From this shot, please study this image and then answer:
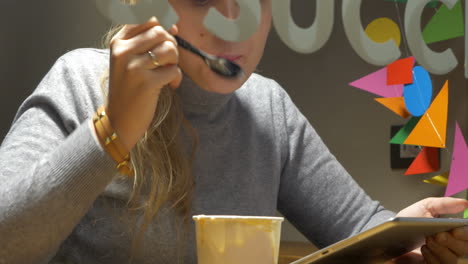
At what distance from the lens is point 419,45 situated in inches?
33.1

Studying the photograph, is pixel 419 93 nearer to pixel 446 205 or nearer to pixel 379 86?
pixel 379 86

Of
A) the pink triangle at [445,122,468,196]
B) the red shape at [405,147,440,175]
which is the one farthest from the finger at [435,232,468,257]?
the red shape at [405,147,440,175]

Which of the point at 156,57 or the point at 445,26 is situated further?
the point at 445,26

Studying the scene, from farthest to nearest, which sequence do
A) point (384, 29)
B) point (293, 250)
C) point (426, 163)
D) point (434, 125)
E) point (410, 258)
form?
1. point (293, 250)
2. point (426, 163)
3. point (434, 125)
4. point (384, 29)
5. point (410, 258)

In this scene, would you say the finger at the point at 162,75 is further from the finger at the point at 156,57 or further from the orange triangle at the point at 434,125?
the orange triangle at the point at 434,125

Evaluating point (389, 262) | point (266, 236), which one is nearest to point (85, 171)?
point (266, 236)

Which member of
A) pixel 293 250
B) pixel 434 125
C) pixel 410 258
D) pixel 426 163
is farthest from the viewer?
pixel 293 250

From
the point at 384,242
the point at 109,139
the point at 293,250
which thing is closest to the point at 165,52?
the point at 109,139

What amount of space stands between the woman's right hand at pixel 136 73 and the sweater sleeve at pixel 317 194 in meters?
0.58

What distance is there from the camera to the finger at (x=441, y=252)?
0.85 metres

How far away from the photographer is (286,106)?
53.1 inches

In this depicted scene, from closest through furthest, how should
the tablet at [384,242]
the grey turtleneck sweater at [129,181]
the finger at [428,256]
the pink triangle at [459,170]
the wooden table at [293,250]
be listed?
the tablet at [384,242], the grey turtleneck sweater at [129,181], the finger at [428,256], the pink triangle at [459,170], the wooden table at [293,250]

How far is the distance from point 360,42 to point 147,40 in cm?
29

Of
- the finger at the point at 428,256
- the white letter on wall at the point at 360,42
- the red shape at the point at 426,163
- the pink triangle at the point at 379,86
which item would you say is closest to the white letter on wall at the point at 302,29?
the white letter on wall at the point at 360,42
